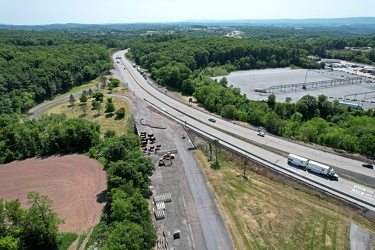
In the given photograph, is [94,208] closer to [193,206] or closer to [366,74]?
[193,206]

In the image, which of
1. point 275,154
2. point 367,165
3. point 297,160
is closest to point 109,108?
point 275,154

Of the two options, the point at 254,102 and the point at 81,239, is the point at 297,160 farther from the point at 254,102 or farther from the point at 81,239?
the point at 254,102

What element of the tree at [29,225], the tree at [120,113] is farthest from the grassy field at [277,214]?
the tree at [120,113]

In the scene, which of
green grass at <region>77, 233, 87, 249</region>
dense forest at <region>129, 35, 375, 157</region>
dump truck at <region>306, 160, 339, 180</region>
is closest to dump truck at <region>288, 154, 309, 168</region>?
dump truck at <region>306, 160, 339, 180</region>

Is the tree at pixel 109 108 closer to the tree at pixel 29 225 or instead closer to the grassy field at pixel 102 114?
the grassy field at pixel 102 114

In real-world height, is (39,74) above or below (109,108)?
above

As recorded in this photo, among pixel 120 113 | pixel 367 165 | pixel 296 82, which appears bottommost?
pixel 296 82
